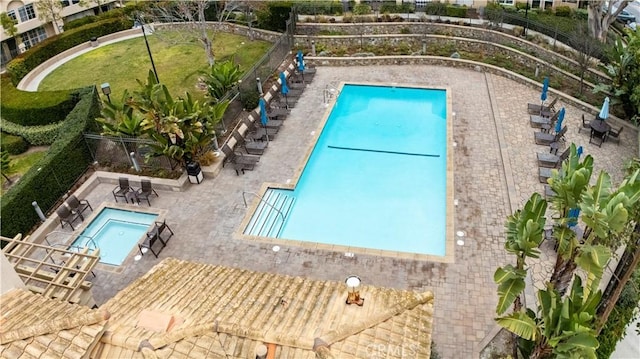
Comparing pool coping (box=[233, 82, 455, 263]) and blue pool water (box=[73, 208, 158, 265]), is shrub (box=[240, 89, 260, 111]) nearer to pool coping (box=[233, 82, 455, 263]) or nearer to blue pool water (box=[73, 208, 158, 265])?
pool coping (box=[233, 82, 455, 263])

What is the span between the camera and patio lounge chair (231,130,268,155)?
2109 cm

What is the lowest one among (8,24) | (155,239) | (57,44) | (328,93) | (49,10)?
(155,239)

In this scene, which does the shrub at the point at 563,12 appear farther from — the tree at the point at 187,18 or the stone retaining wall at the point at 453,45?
the tree at the point at 187,18

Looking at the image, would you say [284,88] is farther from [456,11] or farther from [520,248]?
[520,248]

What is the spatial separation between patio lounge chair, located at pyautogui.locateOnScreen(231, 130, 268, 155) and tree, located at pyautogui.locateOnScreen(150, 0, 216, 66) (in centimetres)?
831

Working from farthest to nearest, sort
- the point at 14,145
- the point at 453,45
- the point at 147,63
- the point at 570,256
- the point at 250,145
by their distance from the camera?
the point at 147,63 → the point at 453,45 → the point at 14,145 → the point at 250,145 → the point at 570,256

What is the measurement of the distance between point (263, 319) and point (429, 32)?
2687 centimetres

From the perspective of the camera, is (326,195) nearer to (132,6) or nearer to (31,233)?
(31,233)

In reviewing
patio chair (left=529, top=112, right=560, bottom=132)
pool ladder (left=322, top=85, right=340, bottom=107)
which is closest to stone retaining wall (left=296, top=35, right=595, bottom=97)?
patio chair (left=529, top=112, right=560, bottom=132)

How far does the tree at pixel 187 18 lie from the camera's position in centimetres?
2745

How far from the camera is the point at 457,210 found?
56.8 feet

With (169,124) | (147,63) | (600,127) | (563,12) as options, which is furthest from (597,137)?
(147,63)

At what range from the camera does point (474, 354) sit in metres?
12.3

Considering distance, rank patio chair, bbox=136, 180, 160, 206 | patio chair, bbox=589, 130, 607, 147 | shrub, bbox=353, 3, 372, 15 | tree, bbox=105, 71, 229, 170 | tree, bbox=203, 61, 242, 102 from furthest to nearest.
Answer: shrub, bbox=353, 3, 372, 15 → tree, bbox=203, 61, 242, 102 → patio chair, bbox=589, 130, 607, 147 → patio chair, bbox=136, 180, 160, 206 → tree, bbox=105, 71, 229, 170
